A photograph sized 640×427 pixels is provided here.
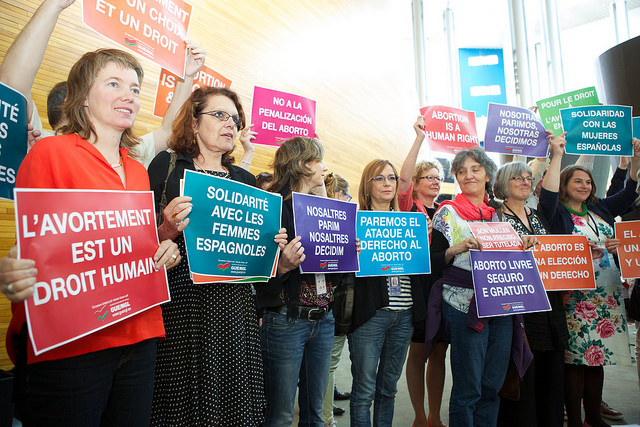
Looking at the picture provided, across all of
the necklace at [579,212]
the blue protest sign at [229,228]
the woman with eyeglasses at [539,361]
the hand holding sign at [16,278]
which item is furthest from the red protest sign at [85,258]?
the necklace at [579,212]

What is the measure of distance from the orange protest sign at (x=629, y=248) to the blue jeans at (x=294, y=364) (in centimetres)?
205

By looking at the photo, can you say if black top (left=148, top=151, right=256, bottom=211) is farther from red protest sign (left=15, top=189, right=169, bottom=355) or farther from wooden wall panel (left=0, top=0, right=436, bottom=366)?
wooden wall panel (left=0, top=0, right=436, bottom=366)

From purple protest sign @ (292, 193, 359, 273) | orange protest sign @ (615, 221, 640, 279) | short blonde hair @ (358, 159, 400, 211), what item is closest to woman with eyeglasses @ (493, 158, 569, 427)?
orange protest sign @ (615, 221, 640, 279)

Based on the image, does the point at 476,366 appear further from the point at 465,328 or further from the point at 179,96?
the point at 179,96

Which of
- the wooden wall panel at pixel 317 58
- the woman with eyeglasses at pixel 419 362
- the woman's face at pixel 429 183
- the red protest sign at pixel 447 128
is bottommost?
the woman with eyeglasses at pixel 419 362

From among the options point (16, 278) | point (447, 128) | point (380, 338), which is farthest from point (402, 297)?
point (447, 128)

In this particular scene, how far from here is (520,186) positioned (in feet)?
7.89

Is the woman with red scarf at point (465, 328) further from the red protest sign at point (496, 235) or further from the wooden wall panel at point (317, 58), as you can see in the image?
the wooden wall panel at point (317, 58)

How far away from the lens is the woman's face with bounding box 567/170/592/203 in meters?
2.63

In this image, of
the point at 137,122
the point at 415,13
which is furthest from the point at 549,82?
the point at 137,122

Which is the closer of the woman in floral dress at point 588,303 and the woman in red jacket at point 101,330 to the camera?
the woman in red jacket at point 101,330

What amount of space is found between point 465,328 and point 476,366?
193 millimetres

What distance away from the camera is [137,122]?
285cm

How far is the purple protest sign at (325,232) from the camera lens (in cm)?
167
